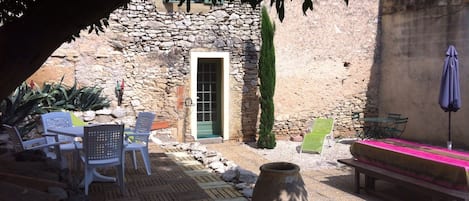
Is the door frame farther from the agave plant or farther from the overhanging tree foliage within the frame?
the overhanging tree foliage

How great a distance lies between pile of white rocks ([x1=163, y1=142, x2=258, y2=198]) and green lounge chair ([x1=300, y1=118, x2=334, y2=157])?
92.2 inches

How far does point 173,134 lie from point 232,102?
1.55 m

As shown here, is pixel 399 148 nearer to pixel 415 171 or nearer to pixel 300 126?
pixel 415 171

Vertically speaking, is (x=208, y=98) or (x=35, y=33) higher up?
(x=35, y=33)

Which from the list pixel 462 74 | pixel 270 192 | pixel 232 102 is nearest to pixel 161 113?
pixel 232 102

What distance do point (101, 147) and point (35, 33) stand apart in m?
2.65

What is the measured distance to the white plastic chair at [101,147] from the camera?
416 cm

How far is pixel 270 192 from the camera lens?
3418 mm

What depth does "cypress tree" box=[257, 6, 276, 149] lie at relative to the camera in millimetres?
9172

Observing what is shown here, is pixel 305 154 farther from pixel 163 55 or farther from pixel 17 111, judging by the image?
pixel 17 111

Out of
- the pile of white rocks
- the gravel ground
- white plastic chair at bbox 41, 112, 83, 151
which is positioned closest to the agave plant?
white plastic chair at bbox 41, 112, 83, 151

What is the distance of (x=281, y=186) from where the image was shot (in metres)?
3.40

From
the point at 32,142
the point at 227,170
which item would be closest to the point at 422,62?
the point at 227,170

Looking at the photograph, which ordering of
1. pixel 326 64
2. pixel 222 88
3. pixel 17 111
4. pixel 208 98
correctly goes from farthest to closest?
pixel 326 64 → pixel 208 98 → pixel 222 88 → pixel 17 111
